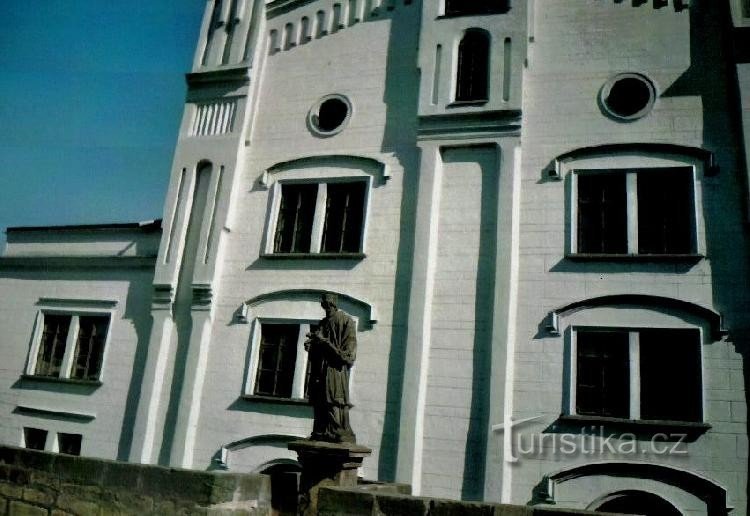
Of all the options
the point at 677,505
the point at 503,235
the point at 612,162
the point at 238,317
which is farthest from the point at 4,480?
the point at 612,162

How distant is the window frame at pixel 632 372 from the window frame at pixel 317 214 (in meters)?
4.64

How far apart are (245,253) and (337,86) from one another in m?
4.62

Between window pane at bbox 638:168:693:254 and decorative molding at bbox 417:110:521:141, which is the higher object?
decorative molding at bbox 417:110:521:141

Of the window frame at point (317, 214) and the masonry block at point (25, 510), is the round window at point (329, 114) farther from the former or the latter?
the masonry block at point (25, 510)

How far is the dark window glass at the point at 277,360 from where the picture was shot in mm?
12062

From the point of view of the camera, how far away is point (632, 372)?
394 inches

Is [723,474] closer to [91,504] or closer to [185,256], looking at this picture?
[91,504]

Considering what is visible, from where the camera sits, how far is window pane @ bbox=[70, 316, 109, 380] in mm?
13984

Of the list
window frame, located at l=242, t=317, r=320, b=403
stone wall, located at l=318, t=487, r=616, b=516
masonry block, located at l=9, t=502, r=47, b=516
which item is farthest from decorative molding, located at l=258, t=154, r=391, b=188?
masonry block, located at l=9, t=502, r=47, b=516

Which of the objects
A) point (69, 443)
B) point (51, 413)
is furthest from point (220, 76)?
point (69, 443)

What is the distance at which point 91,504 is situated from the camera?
21.6 ft

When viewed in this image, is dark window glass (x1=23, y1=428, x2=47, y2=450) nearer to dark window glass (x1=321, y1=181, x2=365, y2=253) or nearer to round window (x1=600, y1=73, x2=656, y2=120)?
dark window glass (x1=321, y1=181, x2=365, y2=253)

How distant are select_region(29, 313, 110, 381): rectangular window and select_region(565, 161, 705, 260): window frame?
1108 centimetres

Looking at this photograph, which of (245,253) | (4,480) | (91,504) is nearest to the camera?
(91,504)
